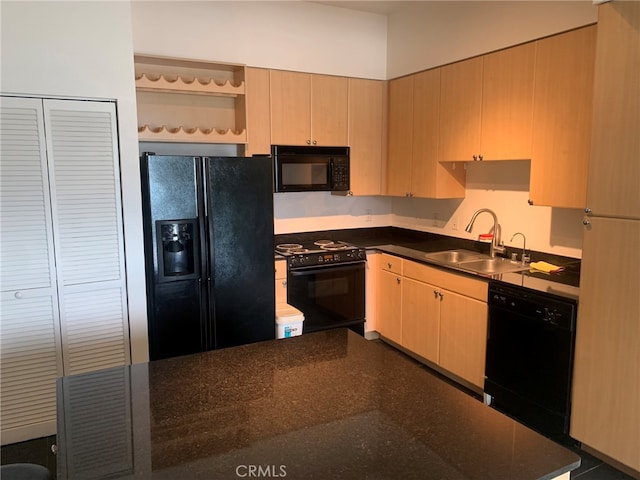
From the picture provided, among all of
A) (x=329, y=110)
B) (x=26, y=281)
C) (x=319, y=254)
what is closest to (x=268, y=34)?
(x=329, y=110)

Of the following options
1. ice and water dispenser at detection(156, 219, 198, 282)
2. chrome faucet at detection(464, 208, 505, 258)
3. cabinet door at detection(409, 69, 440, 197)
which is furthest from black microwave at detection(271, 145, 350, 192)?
chrome faucet at detection(464, 208, 505, 258)

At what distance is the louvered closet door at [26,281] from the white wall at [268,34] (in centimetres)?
123

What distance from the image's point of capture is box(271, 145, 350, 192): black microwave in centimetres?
382

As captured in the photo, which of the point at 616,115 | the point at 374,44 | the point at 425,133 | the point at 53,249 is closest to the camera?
the point at 616,115

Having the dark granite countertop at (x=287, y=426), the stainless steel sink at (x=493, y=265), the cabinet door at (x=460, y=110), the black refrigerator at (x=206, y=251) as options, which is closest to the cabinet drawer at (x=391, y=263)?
the stainless steel sink at (x=493, y=265)

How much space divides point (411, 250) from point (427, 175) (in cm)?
64

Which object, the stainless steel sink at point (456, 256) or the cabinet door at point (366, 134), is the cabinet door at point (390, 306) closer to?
the stainless steel sink at point (456, 256)

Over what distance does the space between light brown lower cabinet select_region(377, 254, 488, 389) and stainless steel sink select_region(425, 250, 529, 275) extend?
0.09m

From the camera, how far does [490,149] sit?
3.31 m

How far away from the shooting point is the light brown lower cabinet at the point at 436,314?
3.15 meters

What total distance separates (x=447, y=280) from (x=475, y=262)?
392mm

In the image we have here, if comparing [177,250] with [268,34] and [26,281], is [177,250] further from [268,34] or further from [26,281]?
[268,34]

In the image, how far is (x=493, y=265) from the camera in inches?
137

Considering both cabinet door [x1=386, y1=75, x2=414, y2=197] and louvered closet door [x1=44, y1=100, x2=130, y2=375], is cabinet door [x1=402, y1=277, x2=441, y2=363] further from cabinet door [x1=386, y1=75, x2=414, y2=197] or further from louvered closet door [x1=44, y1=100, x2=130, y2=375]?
louvered closet door [x1=44, y1=100, x2=130, y2=375]
